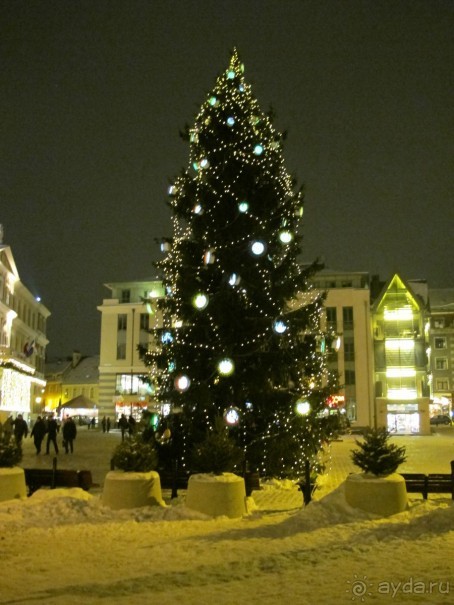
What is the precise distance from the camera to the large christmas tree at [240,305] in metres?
17.8

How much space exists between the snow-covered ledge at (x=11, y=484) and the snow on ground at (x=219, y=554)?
0.38 m

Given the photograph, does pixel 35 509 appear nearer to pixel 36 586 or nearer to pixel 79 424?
pixel 36 586

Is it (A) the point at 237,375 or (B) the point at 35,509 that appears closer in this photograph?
(B) the point at 35,509

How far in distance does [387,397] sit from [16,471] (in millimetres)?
50947

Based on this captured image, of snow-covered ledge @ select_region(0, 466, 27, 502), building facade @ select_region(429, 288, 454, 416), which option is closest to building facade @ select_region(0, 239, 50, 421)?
Result: snow-covered ledge @ select_region(0, 466, 27, 502)

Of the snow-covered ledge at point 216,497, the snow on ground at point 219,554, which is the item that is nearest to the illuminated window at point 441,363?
the snow on ground at point 219,554

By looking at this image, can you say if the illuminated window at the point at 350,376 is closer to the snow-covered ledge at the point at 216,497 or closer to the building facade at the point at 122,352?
the building facade at the point at 122,352

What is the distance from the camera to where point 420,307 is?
205ft

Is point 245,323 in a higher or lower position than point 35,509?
higher

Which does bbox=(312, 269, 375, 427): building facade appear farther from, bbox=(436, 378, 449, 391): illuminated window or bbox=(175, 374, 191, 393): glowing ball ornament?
bbox=(175, 374, 191, 393): glowing ball ornament

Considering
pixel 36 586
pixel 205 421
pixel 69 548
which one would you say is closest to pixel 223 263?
pixel 205 421

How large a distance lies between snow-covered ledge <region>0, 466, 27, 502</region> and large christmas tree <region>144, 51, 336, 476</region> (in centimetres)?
507

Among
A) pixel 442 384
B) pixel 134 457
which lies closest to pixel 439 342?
pixel 442 384

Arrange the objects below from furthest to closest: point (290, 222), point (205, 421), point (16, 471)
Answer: point (290, 222) < point (205, 421) < point (16, 471)
